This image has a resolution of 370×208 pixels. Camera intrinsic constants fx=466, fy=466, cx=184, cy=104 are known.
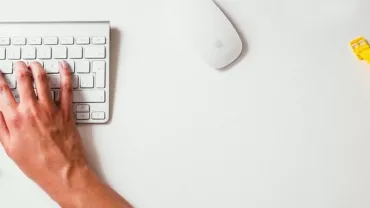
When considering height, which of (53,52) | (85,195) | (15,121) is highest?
(53,52)

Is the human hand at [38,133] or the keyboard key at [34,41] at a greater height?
the keyboard key at [34,41]

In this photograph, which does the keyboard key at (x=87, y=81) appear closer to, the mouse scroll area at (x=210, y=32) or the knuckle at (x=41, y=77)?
the knuckle at (x=41, y=77)

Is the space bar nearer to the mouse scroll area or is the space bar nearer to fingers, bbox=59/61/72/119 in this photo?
fingers, bbox=59/61/72/119

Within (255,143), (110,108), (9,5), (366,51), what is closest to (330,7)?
(366,51)

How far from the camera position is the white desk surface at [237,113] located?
68 cm

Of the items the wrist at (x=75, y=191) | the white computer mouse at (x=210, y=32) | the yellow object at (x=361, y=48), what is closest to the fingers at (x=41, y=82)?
the wrist at (x=75, y=191)

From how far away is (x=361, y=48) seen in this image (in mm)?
699

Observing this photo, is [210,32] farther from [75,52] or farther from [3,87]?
[3,87]

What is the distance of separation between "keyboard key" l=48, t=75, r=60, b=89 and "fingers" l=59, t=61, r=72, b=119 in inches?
0.5

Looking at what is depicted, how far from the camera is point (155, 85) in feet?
2.28

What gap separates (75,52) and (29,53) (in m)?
0.07

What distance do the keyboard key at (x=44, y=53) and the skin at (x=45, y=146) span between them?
2 cm

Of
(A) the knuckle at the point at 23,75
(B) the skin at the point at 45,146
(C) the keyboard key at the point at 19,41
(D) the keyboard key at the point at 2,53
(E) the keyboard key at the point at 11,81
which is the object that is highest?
(C) the keyboard key at the point at 19,41

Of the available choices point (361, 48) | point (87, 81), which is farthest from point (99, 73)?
point (361, 48)
